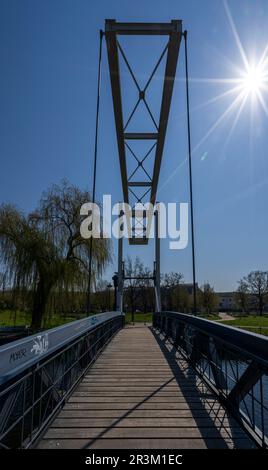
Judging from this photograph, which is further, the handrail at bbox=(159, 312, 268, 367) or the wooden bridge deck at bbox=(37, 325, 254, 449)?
the wooden bridge deck at bbox=(37, 325, 254, 449)

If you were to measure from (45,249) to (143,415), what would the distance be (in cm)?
1090

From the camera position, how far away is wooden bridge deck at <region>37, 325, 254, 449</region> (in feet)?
8.65

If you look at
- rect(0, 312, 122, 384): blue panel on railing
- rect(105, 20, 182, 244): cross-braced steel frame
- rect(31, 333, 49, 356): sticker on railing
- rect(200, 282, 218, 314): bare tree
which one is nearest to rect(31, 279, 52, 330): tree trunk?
rect(105, 20, 182, 244): cross-braced steel frame

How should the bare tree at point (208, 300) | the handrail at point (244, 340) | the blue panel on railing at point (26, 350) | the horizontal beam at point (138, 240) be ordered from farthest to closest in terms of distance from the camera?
1. the bare tree at point (208, 300)
2. the horizontal beam at point (138, 240)
3. the handrail at point (244, 340)
4. the blue panel on railing at point (26, 350)

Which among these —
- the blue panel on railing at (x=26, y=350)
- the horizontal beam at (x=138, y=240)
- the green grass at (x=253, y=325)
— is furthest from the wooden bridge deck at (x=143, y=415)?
the green grass at (x=253, y=325)

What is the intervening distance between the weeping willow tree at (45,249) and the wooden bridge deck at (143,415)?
8646mm

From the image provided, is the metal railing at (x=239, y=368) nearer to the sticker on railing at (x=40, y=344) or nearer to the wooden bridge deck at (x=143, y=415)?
the wooden bridge deck at (x=143, y=415)

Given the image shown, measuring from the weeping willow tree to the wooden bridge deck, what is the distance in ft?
28.4

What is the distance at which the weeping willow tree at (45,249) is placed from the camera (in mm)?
13289

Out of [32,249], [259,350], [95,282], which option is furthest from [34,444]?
[95,282]

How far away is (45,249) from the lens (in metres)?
13.5

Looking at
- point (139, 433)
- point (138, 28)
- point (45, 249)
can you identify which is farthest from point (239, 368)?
point (45, 249)

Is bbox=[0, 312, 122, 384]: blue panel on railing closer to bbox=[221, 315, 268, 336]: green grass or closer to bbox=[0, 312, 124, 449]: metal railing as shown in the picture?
bbox=[0, 312, 124, 449]: metal railing
